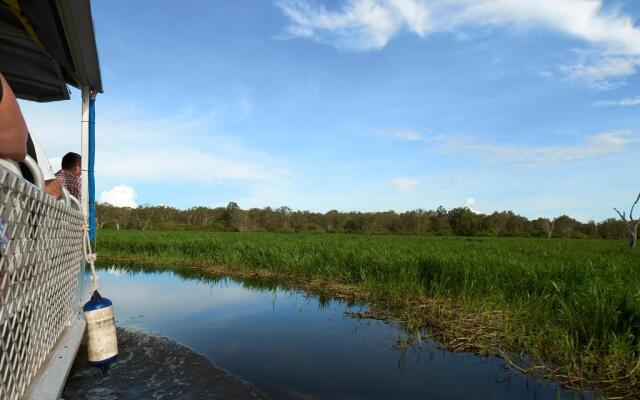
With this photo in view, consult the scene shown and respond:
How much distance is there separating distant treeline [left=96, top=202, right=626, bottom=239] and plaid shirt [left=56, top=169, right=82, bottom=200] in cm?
6616

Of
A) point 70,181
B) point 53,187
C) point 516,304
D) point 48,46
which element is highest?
point 48,46

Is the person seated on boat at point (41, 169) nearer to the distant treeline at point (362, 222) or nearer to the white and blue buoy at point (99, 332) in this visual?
the white and blue buoy at point (99, 332)

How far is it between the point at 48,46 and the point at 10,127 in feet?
10.5

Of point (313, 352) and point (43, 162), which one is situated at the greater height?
point (43, 162)

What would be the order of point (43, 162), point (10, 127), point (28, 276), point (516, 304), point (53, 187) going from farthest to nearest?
point (516, 304) → point (43, 162) → point (53, 187) → point (28, 276) → point (10, 127)

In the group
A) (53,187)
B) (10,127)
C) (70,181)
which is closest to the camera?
(10,127)

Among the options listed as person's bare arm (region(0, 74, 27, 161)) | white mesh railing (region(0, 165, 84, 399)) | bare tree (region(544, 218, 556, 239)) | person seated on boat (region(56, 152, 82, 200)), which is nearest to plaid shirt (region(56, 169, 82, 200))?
person seated on boat (region(56, 152, 82, 200))

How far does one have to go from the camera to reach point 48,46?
4016 mm

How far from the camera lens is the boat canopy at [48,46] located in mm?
3252

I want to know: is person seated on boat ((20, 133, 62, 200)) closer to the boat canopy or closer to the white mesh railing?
the white mesh railing

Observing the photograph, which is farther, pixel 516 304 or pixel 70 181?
pixel 516 304

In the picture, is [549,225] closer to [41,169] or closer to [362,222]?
[362,222]

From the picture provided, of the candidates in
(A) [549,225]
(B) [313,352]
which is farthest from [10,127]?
(A) [549,225]

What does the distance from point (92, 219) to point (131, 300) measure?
3660mm
